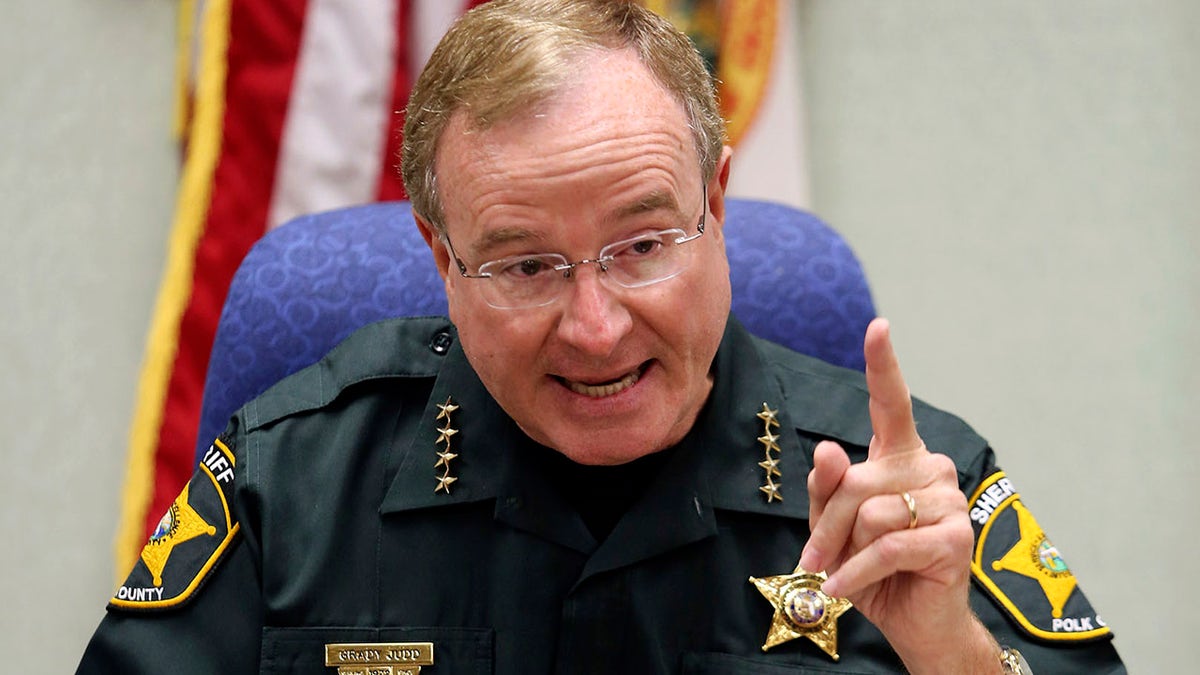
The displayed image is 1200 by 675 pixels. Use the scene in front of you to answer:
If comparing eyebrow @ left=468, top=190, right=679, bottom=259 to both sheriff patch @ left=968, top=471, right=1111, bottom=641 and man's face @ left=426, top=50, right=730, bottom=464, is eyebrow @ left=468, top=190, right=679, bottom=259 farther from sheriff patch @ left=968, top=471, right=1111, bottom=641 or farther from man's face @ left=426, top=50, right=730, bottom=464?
sheriff patch @ left=968, top=471, right=1111, bottom=641

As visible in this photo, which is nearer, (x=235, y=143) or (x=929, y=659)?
(x=929, y=659)

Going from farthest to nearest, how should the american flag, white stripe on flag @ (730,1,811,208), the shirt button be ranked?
white stripe on flag @ (730,1,811,208) → the american flag → the shirt button

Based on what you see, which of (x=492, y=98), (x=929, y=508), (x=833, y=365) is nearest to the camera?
(x=929, y=508)

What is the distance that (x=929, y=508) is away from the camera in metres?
1.23

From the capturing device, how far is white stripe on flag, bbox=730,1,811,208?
7.81 ft

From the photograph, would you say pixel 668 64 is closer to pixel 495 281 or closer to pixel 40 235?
pixel 495 281

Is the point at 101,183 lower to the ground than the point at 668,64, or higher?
lower

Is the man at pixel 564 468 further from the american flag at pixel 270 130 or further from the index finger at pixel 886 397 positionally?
the american flag at pixel 270 130

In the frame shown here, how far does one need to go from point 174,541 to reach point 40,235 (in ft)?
3.88

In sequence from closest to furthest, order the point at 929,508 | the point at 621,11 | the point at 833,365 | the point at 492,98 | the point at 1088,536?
the point at 929,508 < the point at 492,98 < the point at 621,11 < the point at 833,365 < the point at 1088,536

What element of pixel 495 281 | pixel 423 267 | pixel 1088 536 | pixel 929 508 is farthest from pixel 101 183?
pixel 1088 536

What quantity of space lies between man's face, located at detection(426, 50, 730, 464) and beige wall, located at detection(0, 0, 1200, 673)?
1.23 metres

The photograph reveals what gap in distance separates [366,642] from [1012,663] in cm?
70

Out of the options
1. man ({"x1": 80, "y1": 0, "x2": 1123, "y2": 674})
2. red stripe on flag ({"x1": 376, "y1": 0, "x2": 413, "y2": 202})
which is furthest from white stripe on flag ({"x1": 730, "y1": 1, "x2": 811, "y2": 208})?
man ({"x1": 80, "y1": 0, "x2": 1123, "y2": 674})
